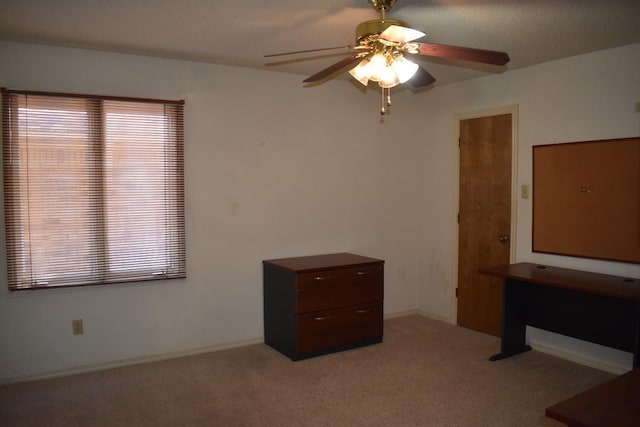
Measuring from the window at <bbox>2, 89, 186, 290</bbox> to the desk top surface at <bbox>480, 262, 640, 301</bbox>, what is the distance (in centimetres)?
271

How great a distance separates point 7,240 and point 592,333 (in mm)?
4340

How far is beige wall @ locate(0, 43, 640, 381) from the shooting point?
3.60m

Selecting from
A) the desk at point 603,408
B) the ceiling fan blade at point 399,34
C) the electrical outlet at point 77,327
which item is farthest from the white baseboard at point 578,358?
the electrical outlet at point 77,327

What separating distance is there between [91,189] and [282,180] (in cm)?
163

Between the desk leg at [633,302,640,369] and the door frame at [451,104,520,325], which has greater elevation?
the door frame at [451,104,520,325]

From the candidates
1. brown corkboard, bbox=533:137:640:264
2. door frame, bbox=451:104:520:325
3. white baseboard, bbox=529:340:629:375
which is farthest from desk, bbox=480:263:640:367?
door frame, bbox=451:104:520:325

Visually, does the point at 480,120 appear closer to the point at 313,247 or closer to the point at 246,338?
the point at 313,247

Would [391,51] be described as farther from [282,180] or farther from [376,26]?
[282,180]

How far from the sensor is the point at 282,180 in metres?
4.48

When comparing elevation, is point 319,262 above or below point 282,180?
below

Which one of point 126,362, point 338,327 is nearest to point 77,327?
point 126,362

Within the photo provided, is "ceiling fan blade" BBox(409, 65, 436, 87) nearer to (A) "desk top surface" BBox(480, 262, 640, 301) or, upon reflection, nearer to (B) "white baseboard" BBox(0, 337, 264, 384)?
(A) "desk top surface" BBox(480, 262, 640, 301)

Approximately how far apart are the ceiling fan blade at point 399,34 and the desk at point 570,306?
211cm

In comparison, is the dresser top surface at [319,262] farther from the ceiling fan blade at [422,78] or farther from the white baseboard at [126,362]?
the ceiling fan blade at [422,78]
